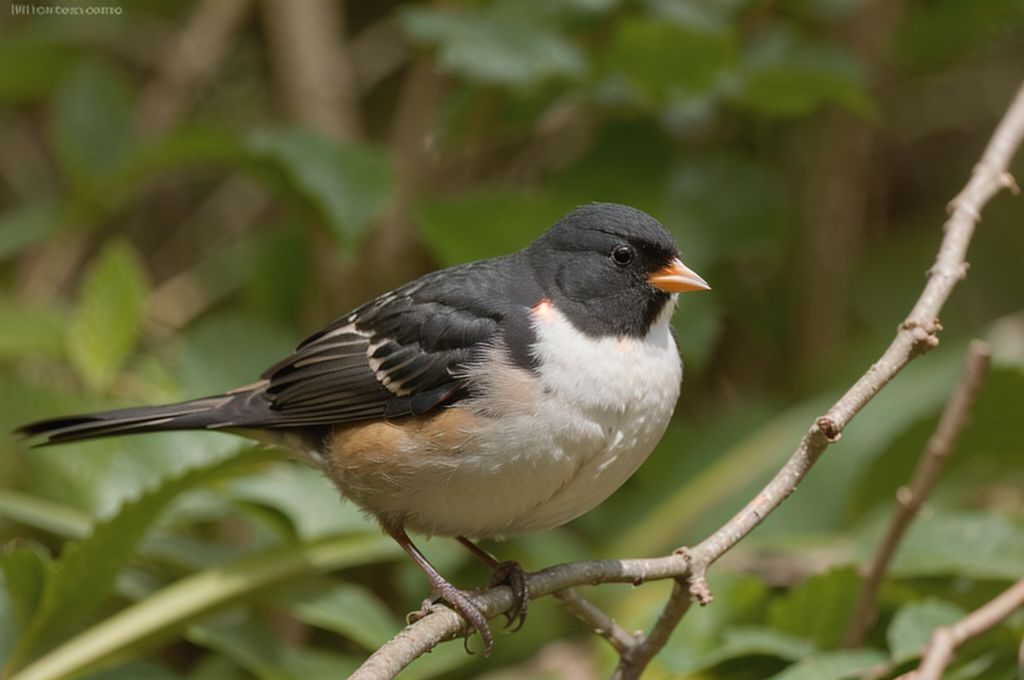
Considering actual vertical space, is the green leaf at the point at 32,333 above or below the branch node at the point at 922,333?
above

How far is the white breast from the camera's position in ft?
8.26

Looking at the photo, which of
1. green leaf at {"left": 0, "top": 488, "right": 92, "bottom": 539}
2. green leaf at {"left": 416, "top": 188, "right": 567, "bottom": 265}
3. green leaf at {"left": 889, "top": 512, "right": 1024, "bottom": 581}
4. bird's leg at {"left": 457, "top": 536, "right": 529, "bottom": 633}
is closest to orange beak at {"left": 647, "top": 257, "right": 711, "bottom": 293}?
bird's leg at {"left": 457, "top": 536, "right": 529, "bottom": 633}

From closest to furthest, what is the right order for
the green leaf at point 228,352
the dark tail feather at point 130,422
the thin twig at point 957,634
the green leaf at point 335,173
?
the thin twig at point 957,634, the dark tail feather at point 130,422, the green leaf at point 335,173, the green leaf at point 228,352

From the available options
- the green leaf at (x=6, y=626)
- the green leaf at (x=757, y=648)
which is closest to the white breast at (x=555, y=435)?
the green leaf at (x=757, y=648)

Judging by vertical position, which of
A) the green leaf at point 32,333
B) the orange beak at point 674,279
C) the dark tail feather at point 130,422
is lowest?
the orange beak at point 674,279

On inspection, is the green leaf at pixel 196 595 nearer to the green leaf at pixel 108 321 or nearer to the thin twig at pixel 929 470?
the green leaf at pixel 108 321

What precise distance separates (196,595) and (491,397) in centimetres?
115

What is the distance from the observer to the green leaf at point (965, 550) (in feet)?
9.73

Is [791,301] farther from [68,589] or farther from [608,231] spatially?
[68,589]

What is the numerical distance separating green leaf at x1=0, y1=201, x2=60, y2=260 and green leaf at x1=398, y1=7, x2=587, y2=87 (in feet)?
5.76

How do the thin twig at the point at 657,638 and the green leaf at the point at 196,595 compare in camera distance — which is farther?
the green leaf at the point at 196,595

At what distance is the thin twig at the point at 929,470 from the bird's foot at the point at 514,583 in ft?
2.54

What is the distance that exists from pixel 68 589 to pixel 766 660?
5.41ft

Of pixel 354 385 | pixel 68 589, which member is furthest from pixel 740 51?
pixel 68 589
